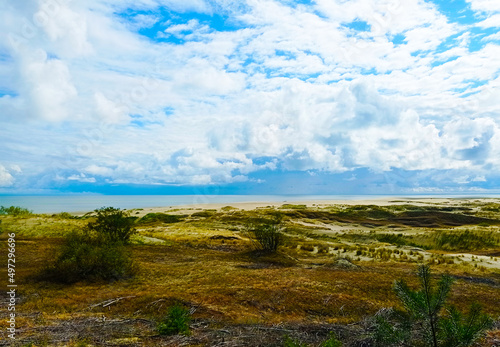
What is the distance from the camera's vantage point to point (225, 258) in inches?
781

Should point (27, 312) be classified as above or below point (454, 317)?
below

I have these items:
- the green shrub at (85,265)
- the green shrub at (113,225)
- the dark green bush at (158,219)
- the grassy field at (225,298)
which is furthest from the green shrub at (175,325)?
the dark green bush at (158,219)

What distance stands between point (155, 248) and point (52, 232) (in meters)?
11.7

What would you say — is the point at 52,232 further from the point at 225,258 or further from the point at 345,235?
the point at 345,235

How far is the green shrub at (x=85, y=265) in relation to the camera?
43.0ft

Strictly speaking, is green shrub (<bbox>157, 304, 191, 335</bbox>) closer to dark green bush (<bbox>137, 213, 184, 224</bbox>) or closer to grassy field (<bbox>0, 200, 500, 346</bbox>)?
grassy field (<bbox>0, 200, 500, 346</bbox>)

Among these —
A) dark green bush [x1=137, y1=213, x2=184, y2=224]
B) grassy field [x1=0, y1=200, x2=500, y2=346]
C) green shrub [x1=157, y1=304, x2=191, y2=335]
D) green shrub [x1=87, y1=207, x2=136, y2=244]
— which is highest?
green shrub [x1=87, y1=207, x2=136, y2=244]

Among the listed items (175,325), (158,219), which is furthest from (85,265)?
(158,219)

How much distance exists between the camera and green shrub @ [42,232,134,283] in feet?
43.0

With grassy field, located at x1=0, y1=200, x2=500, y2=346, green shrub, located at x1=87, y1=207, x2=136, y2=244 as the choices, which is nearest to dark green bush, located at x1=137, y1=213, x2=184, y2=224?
green shrub, located at x1=87, y1=207, x2=136, y2=244

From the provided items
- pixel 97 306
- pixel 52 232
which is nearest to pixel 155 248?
pixel 52 232

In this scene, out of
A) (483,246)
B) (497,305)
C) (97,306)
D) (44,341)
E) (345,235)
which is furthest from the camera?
(345,235)

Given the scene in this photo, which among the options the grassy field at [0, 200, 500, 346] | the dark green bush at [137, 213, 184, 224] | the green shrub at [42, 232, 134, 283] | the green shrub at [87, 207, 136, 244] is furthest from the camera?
the dark green bush at [137, 213, 184, 224]

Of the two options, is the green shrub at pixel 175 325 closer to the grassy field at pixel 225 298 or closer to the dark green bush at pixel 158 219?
the grassy field at pixel 225 298
